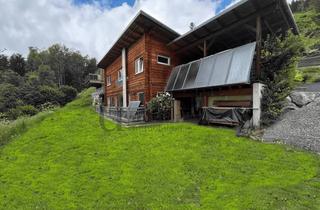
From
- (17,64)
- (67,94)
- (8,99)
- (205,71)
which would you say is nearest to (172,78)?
(205,71)

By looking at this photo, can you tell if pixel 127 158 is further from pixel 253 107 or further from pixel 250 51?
pixel 250 51

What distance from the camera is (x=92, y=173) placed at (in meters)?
4.79

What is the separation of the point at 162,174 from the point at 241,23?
26.9 ft

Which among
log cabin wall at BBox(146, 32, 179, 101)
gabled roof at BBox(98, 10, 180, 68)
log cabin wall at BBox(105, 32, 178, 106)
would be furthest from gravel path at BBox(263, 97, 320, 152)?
gabled roof at BBox(98, 10, 180, 68)

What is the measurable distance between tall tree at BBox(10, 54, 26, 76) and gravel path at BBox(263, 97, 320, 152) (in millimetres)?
57023

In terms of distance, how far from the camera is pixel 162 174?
14.8ft

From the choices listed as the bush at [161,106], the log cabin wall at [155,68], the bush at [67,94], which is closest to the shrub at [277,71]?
the bush at [161,106]

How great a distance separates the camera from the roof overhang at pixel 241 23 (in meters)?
7.98

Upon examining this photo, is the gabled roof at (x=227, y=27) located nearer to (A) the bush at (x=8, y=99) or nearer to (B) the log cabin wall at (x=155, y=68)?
(B) the log cabin wall at (x=155, y=68)

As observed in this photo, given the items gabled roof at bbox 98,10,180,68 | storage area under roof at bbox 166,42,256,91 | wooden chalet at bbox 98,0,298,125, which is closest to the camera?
storage area under roof at bbox 166,42,256,91

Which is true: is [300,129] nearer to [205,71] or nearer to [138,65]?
[205,71]

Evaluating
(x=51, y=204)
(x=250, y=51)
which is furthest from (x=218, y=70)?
(x=51, y=204)

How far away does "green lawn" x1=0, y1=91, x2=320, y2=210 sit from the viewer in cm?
340

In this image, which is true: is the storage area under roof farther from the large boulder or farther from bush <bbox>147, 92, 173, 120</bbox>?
the large boulder
